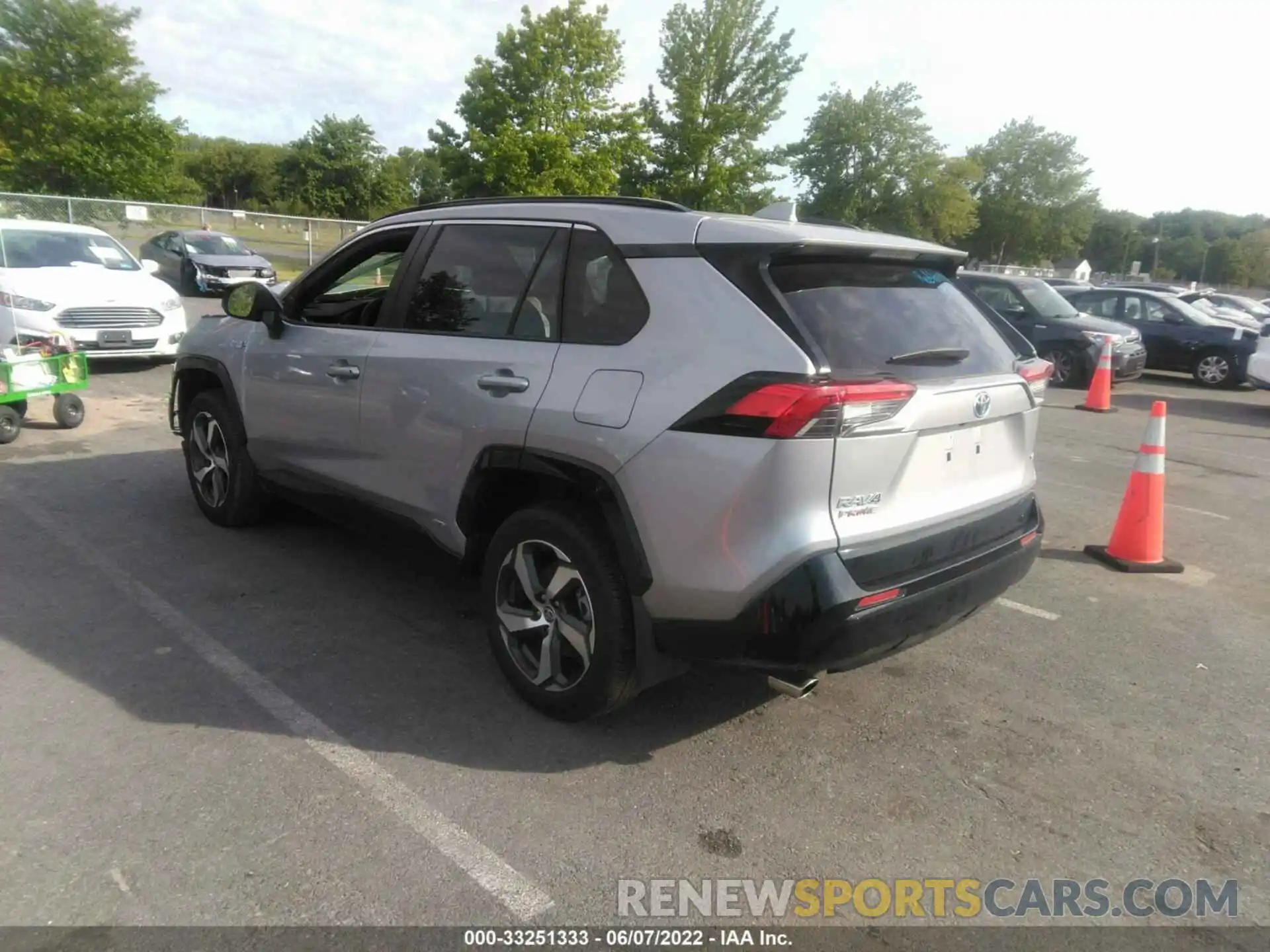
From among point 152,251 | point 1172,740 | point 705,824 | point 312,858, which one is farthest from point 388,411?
point 152,251

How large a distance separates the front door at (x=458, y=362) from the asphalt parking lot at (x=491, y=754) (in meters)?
0.56

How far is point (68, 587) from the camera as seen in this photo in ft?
14.8

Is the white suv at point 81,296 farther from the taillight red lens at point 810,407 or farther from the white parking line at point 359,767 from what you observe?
the taillight red lens at point 810,407

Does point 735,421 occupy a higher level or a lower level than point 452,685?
higher

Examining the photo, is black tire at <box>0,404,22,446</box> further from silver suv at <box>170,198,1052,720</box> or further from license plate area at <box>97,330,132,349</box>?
silver suv at <box>170,198,1052,720</box>

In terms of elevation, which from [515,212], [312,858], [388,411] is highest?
[515,212]

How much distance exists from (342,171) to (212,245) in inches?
1951

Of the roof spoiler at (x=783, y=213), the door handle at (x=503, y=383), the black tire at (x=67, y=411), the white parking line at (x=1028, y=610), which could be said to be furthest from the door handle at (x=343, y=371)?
the black tire at (x=67, y=411)

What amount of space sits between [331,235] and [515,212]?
97.9ft

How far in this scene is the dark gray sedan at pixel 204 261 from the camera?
19.4 meters

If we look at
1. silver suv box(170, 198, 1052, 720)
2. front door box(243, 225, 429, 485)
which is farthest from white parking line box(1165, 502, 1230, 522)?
front door box(243, 225, 429, 485)

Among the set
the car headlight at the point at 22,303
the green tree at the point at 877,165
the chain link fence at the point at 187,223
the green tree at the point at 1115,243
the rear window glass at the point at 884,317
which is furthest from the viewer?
the green tree at the point at 1115,243

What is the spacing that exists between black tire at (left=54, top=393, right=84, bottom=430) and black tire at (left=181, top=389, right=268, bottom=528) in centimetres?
301

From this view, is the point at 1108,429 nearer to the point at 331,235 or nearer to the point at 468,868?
the point at 468,868
